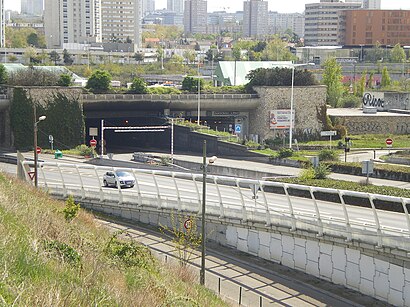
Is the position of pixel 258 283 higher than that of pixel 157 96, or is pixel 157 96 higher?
pixel 157 96

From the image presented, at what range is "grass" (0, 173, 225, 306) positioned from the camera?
13.4 meters

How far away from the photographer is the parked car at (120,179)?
3938 cm

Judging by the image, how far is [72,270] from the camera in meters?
16.4

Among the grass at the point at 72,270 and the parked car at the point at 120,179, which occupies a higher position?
the grass at the point at 72,270

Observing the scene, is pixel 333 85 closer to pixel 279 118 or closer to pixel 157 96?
pixel 279 118

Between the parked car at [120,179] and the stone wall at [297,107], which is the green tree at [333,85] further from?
the parked car at [120,179]

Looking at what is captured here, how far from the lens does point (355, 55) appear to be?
154m

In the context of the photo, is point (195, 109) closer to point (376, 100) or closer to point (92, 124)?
point (92, 124)

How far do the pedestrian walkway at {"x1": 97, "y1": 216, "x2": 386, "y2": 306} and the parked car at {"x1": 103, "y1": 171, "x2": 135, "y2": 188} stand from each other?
7243 millimetres

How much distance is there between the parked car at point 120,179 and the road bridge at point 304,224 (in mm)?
580

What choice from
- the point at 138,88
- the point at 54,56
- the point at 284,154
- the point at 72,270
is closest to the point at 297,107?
the point at 138,88

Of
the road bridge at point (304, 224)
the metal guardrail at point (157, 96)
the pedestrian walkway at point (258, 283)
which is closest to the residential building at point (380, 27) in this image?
the metal guardrail at point (157, 96)

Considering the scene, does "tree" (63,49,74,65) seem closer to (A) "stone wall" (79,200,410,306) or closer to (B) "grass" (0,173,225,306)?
(A) "stone wall" (79,200,410,306)

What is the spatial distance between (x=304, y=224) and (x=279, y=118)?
1600 inches
